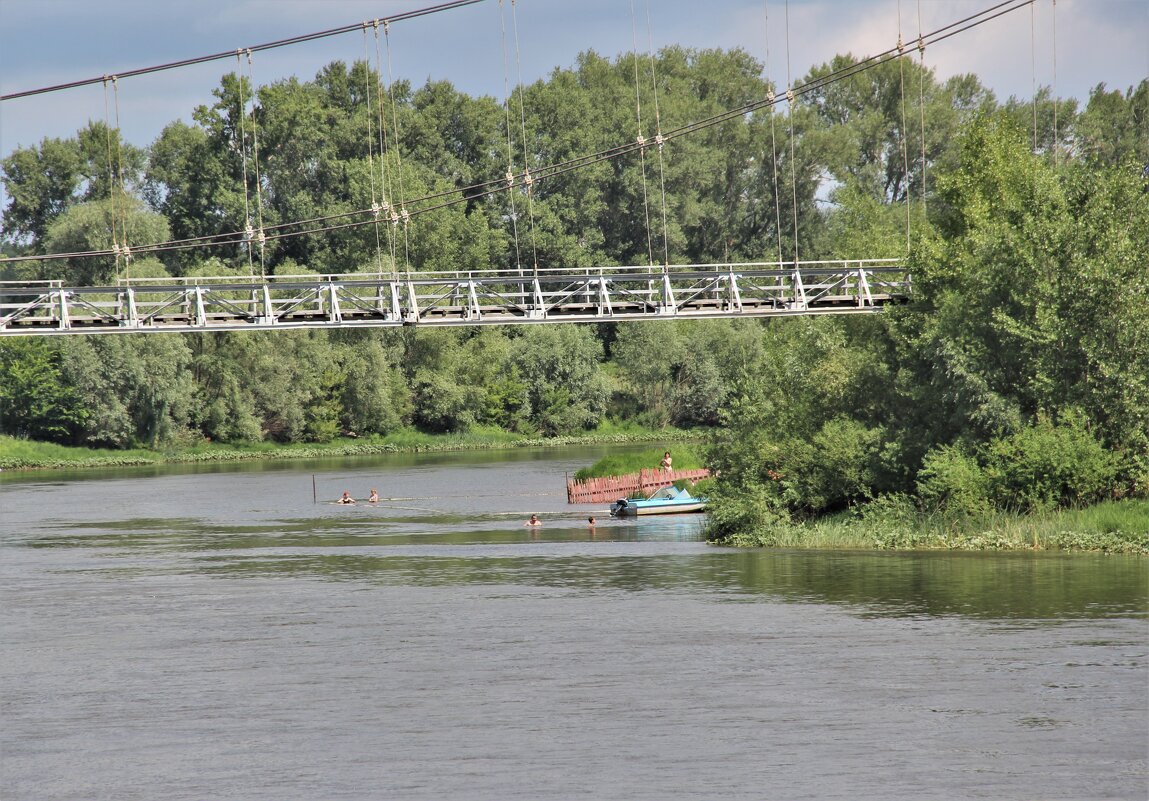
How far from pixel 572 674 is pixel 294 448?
258 feet

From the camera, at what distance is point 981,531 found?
37.4 metres

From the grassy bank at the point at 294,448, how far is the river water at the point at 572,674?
161 feet

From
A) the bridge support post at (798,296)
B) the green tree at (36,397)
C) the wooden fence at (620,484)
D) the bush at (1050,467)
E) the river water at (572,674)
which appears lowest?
the river water at (572,674)

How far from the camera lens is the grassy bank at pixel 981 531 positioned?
35469 millimetres

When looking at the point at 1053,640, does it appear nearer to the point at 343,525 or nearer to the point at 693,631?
the point at 693,631

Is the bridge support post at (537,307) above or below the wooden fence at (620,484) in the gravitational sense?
above

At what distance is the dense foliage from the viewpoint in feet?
123

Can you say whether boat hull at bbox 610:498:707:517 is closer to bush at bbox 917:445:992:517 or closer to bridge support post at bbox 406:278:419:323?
bridge support post at bbox 406:278:419:323

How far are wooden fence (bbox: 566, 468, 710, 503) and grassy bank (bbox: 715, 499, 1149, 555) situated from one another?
19065mm

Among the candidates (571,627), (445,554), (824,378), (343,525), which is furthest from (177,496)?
(571,627)

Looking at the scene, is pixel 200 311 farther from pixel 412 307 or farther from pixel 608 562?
pixel 608 562

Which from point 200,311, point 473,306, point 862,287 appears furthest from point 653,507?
point 200,311

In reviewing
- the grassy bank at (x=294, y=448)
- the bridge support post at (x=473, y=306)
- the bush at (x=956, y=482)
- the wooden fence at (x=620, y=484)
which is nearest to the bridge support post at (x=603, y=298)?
the bridge support post at (x=473, y=306)

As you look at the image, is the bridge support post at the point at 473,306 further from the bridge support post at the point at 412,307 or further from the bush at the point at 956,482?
the bush at the point at 956,482
